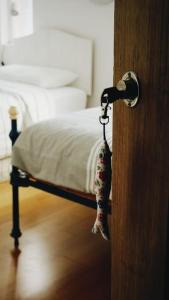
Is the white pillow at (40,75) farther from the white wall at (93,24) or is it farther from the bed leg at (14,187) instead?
the bed leg at (14,187)

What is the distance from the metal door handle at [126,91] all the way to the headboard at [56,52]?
305cm

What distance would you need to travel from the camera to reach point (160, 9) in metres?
0.64

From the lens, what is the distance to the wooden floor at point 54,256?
1.81m

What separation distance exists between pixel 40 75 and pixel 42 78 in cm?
6

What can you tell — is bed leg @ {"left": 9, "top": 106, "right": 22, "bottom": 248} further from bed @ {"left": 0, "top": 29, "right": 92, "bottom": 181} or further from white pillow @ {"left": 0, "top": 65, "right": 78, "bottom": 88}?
white pillow @ {"left": 0, "top": 65, "right": 78, "bottom": 88}

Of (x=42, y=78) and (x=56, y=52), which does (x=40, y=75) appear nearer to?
(x=42, y=78)

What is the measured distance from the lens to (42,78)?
350cm

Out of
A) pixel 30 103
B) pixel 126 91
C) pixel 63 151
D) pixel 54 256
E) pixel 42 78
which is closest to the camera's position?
pixel 126 91

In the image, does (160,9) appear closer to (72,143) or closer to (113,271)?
(113,271)

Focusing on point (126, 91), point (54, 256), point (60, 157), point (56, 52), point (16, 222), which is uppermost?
point (56, 52)

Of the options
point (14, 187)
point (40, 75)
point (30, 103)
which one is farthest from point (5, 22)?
point (14, 187)

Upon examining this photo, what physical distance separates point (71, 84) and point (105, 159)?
10.3ft

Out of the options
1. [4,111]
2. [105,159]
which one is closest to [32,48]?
[4,111]

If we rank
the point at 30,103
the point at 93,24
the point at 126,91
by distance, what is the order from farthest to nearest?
1. the point at 93,24
2. the point at 30,103
3. the point at 126,91
